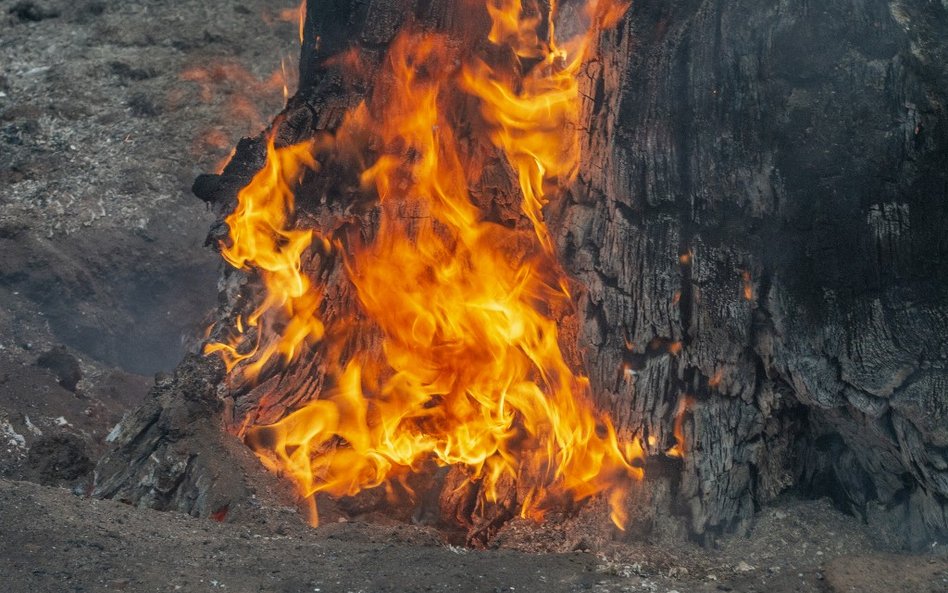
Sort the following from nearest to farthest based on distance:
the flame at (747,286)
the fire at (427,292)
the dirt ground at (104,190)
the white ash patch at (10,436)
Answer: the flame at (747,286) → the fire at (427,292) → the white ash patch at (10,436) → the dirt ground at (104,190)

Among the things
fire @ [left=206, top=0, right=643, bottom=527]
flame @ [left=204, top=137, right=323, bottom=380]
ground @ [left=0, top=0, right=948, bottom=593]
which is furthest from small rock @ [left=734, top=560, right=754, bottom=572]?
flame @ [left=204, top=137, right=323, bottom=380]

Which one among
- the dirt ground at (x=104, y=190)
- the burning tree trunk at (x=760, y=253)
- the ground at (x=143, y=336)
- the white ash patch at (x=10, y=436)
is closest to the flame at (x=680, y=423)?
the burning tree trunk at (x=760, y=253)

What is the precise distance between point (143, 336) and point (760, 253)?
591cm

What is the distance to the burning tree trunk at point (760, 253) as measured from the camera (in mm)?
4191

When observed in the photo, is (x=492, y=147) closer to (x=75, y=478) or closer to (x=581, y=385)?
(x=581, y=385)

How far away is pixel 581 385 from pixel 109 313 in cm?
509

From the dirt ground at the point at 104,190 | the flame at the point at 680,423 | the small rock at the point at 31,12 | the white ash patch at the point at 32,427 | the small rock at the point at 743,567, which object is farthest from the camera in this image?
the small rock at the point at 31,12

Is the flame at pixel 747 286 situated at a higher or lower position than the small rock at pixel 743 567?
higher

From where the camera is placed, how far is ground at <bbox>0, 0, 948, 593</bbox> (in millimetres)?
4199

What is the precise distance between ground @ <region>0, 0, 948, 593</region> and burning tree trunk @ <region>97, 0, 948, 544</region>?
0.37 m

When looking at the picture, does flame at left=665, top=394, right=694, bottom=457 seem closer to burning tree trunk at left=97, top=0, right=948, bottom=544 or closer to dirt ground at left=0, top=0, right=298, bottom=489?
burning tree trunk at left=97, top=0, right=948, bottom=544

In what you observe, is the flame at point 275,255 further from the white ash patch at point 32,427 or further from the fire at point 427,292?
the white ash patch at point 32,427

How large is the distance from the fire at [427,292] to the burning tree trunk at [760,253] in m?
0.22

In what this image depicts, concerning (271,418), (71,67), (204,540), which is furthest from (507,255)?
(71,67)
